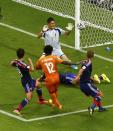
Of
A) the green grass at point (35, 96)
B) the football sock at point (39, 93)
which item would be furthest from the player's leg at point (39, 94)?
the green grass at point (35, 96)

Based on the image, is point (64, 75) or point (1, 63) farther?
point (1, 63)

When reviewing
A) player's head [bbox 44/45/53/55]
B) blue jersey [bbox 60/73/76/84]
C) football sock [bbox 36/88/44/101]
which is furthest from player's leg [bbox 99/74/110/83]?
player's head [bbox 44/45/53/55]

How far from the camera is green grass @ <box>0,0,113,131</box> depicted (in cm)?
1795

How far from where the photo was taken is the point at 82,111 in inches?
747

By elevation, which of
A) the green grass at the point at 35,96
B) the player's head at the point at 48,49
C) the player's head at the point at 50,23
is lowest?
the green grass at the point at 35,96

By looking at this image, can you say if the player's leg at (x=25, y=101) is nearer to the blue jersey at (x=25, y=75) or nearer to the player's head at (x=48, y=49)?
the blue jersey at (x=25, y=75)

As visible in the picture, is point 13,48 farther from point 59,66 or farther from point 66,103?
point 66,103

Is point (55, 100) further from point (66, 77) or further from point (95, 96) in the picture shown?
point (66, 77)

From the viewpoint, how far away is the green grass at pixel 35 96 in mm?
17953

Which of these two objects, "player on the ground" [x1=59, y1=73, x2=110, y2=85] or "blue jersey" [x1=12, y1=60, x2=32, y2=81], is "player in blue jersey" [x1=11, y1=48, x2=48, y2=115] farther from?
"player on the ground" [x1=59, y1=73, x2=110, y2=85]

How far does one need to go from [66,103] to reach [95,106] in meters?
1.23

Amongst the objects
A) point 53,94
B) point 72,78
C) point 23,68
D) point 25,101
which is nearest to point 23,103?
point 25,101

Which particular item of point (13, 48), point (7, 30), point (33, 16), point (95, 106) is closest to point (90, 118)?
point (95, 106)

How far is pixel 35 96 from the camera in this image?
20.2 meters
